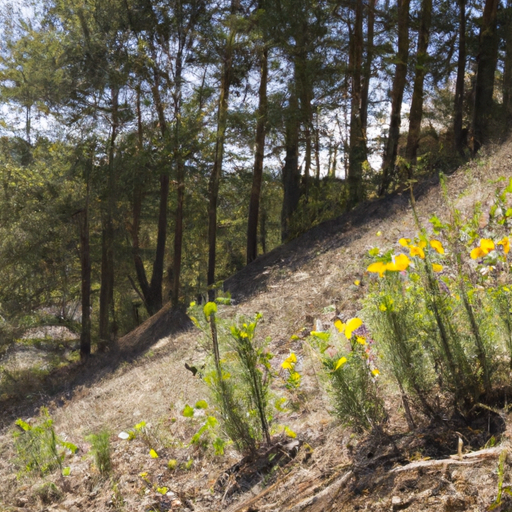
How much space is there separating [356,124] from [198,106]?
4.35 metres

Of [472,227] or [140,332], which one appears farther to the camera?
[140,332]

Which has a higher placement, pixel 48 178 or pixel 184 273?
pixel 48 178

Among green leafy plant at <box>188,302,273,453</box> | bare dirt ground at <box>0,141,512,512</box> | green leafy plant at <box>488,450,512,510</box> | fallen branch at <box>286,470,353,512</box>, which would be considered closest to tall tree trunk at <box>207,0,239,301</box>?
bare dirt ground at <box>0,141,512,512</box>

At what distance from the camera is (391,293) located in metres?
2.56

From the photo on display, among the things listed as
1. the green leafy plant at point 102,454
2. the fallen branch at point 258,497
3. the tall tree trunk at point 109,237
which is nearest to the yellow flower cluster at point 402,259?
the fallen branch at point 258,497

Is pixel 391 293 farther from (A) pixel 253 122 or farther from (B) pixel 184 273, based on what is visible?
(B) pixel 184 273

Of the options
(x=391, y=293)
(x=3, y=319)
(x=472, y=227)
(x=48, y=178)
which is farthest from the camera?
(x=48, y=178)

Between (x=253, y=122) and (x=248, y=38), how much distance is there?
2295 millimetres

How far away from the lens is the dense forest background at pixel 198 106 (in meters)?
13.8

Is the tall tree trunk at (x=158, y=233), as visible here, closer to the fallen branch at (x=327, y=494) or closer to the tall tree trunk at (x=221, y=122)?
the tall tree trunk at (x=221, y=122)

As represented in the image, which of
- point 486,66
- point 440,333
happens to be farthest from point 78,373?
point 440,333

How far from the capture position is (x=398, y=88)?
43.6 ft

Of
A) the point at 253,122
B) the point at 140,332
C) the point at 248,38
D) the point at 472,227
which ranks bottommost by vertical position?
Answer: the point at 140,332

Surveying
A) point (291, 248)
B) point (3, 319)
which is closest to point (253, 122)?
point (291, 248)
